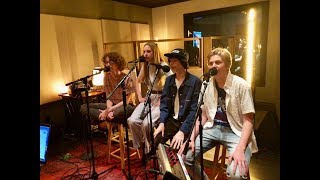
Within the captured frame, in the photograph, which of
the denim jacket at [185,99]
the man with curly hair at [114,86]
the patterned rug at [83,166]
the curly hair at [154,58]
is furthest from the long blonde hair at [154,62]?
the patterned rug at [83,166]

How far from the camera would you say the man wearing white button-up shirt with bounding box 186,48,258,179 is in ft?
5.76

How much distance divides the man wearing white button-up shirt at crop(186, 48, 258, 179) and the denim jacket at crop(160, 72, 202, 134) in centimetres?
10

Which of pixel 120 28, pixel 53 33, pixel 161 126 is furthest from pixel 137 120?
pixel 120 28

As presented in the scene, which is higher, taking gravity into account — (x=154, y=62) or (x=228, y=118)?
(x=154, y=62)

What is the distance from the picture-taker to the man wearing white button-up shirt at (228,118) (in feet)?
5.76

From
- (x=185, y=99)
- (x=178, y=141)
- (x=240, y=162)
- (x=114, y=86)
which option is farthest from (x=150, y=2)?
(x=240, y=162)

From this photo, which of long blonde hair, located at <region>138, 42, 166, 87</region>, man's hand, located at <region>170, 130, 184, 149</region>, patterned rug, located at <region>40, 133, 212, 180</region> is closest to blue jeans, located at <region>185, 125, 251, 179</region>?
man's hand, located at <region>170, 130, 184, 149</region>

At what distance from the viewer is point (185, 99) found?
2.19 meters

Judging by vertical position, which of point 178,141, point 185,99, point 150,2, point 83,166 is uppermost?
point 150,2

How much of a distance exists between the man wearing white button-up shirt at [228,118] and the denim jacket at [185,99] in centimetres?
10

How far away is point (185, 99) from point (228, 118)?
425 mm

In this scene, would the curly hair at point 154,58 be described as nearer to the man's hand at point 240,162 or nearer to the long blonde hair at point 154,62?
the long blonde hair at point 154,62

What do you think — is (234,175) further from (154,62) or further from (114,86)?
(114,86)

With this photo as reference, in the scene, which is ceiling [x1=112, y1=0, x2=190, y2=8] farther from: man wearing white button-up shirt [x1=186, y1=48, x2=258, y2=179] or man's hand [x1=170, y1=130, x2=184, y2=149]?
man's hand [x1=170, y1=130, x2=184, y2=149]
